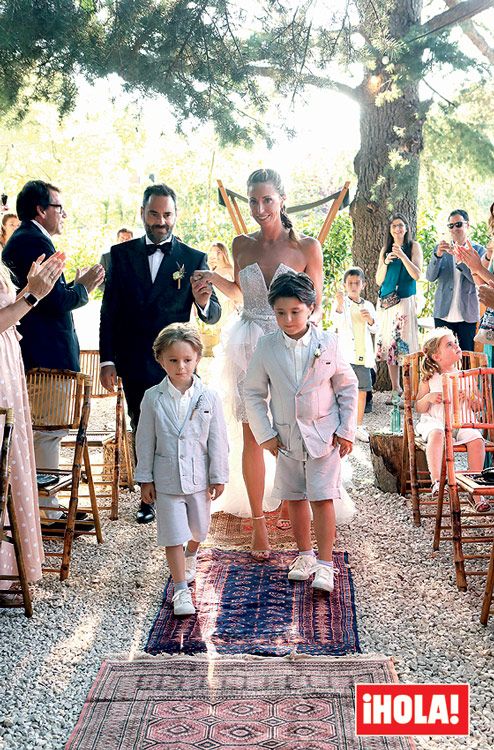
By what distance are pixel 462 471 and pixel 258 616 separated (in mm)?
1356

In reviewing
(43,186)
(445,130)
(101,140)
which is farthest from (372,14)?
(101,140)

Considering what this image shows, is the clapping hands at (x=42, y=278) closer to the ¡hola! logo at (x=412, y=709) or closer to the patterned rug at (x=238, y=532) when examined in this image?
the patterned rug at (x=238, y=532)

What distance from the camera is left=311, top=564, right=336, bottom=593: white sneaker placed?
3943 mm

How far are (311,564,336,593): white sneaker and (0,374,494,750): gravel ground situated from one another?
0.15 meters

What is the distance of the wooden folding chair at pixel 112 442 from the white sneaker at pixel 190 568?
1237 millimetres

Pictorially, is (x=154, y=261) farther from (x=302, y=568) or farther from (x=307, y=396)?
(x=302, y=568)

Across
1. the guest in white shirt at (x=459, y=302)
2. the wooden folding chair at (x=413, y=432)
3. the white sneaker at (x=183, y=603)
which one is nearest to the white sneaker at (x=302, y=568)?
the white sneaker at (x=183, y=603)

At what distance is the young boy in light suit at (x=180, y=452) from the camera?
3771 millimetres

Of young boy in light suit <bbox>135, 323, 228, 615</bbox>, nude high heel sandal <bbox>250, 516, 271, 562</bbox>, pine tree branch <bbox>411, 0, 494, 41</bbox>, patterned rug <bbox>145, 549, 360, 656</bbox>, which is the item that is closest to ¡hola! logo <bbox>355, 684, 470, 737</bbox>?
patterned rug <bbox>145, 549, 360, 656</bbox>

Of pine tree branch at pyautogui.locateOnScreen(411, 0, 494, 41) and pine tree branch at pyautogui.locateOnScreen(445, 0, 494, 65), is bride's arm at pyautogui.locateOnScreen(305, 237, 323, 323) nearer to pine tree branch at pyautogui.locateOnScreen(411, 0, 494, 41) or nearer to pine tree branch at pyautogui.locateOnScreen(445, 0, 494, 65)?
pine tree branch at pyautogui.locateOnScreen(411, 0, 494, 41)

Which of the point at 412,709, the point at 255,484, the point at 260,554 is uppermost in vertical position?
the point at 255,484

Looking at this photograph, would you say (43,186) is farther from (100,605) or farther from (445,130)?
(445,130)

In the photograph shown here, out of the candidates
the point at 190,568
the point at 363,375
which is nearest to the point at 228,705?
the point at 190,568

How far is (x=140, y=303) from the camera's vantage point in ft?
16.2
